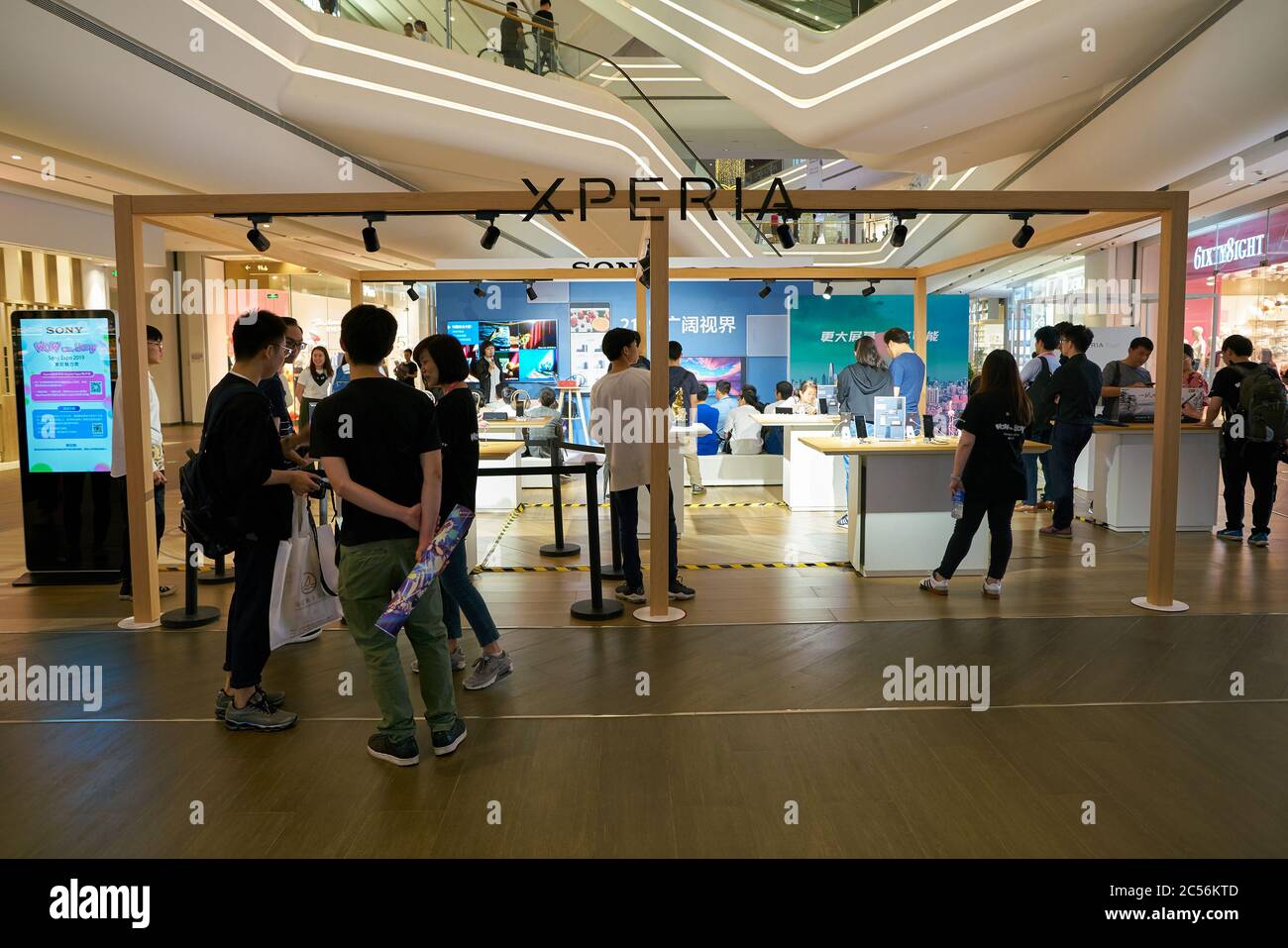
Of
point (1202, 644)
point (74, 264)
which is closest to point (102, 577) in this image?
point (1202, 644)

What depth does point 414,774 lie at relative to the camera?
10.3ft

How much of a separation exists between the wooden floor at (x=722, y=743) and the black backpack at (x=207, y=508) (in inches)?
30.1

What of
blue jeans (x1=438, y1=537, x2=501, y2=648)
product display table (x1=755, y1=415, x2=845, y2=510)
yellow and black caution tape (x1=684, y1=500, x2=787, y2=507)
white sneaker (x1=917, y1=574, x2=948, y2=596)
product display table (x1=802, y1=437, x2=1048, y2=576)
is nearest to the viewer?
blue jeans (x1=438, y1=537, x2=501, y2=648)

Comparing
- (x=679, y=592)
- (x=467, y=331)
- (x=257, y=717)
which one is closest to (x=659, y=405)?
(x=679, y=592)

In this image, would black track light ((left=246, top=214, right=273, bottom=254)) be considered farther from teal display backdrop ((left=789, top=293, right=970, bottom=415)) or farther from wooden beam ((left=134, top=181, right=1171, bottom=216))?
teal display backdrop ((left=789, top=293, right=970, bottom=415))

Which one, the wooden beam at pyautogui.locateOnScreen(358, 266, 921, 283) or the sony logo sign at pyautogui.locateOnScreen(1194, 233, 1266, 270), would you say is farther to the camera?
the sony logo sign at pyautogui.locateOnScreen(1194, 233, 1266, 270)

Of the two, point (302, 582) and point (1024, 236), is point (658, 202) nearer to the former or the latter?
point (1024, 236)

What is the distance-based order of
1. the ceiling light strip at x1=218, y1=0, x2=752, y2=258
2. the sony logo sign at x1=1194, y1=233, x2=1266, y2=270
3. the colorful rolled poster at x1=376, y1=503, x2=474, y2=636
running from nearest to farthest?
the colorful rolled poster at x1=376, y1=503, x2=474, y2=636, the ceiling light strip at x1=218, y1=0, x2=752, y2=258, the sony logo sign at x1=1194, y1=233, x2=1266, y2=270

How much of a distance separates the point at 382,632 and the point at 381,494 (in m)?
0.48

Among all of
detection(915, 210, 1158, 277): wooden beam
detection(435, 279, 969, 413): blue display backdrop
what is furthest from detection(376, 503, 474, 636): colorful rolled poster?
detection(435, 279, 969, 413): blue display backdrop

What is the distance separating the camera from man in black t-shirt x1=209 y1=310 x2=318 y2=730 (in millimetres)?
3381

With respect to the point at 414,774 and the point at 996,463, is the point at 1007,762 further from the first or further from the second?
the point at 996,463

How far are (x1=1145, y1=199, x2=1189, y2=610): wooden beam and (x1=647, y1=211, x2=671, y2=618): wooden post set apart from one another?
2678mm

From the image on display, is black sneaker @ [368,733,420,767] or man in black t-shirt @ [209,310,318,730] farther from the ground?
man in black t-shirt @ [209,310,318,730]
